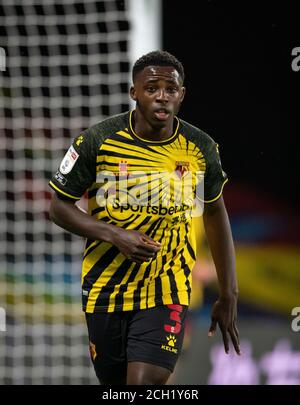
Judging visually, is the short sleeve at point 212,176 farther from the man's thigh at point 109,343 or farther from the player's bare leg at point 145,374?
the player's bare leg at point 145,374

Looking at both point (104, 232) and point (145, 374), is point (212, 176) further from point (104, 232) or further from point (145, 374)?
point (145, 374)

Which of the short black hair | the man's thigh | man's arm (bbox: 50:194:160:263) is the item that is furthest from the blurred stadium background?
the man's thigh

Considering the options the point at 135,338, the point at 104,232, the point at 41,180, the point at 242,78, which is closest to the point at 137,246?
the point at 104,232

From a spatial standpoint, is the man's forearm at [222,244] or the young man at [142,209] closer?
the young man at [142,209]

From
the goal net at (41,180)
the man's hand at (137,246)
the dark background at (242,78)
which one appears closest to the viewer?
the man's hand at (137,246)

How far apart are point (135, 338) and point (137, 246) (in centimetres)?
49

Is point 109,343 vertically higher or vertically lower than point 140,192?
lower

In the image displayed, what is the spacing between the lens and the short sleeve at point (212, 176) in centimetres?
427

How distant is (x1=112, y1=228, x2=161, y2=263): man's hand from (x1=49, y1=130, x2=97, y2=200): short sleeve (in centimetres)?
36

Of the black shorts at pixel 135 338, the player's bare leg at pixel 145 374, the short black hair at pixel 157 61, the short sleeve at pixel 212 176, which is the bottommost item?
the player's bare leg at pixel 145 374

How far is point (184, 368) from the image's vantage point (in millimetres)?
7449

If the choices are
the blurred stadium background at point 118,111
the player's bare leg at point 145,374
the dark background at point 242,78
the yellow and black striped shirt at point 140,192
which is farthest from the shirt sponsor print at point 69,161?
the dark background at point 242,78

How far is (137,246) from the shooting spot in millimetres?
3893

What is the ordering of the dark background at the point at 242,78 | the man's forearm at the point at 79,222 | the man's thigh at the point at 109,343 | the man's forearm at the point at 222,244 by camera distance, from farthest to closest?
the dark background at the point at 242,78, the man's forearm at the point at 222,244, the man's thigh at the point at 109,343, the man's forearm at the point at 79,222
